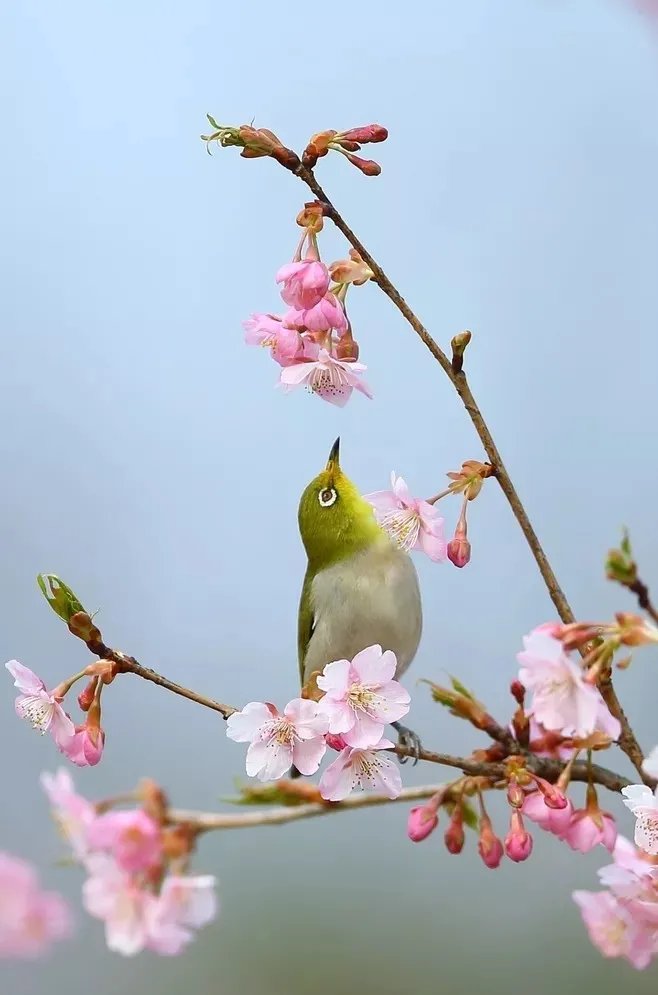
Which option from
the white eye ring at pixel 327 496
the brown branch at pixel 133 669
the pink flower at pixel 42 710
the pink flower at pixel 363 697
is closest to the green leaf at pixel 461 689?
the pink flower at pixel 363 697

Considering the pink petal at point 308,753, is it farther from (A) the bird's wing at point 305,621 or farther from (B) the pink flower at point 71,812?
(A) the bird's wing at point 305,621

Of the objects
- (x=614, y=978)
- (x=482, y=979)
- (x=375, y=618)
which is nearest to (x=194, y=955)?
(x=482, y=979)

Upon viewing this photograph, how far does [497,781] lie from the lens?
67 cm

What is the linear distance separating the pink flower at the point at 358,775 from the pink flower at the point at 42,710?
7.0 inches

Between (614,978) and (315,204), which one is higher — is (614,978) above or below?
below

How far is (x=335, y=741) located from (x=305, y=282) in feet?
1.01

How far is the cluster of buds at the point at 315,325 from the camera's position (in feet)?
2.22

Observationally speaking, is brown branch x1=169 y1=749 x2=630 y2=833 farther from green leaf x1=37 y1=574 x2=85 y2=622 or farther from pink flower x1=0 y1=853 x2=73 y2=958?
pink flower x1=0 y1=853 x2=73 y2=958

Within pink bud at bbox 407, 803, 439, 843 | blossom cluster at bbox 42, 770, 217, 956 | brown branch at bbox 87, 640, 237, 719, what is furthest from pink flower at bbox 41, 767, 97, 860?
pink bud at bbox 407, 803, 439, 843

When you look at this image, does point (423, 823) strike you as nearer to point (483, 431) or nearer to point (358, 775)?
point (358, 775)

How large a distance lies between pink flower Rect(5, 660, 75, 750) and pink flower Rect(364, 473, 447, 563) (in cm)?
26

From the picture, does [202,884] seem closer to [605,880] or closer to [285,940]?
[605,880]

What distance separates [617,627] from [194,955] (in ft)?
6.71

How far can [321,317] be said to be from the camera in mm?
680
